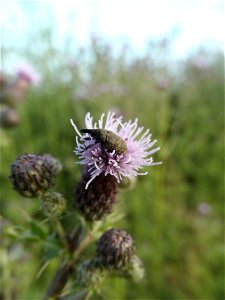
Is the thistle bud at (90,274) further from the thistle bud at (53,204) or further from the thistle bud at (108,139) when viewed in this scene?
the thistle bud at (108,139)

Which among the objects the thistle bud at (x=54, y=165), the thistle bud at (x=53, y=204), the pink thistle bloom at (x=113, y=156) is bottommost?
the thistle bud at (x=53, y=204)

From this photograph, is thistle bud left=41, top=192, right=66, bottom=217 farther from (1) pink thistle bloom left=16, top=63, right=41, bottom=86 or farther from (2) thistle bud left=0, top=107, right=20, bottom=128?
(1) pink thistle bloom left=16, top=63, right=41, bottom=86

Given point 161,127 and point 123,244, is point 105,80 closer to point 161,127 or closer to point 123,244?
point 161,127

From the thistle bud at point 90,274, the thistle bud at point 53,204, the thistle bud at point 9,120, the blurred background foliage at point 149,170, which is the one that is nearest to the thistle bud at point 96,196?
the thistle bud at point 53,204

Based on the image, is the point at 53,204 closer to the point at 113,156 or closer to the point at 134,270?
the point at 113,156

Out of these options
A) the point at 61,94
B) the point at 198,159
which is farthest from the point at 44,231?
the point at 61,94

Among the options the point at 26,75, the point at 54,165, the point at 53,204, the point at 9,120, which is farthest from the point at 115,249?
the point at 26,75
